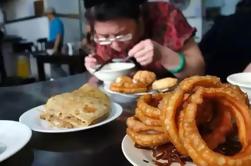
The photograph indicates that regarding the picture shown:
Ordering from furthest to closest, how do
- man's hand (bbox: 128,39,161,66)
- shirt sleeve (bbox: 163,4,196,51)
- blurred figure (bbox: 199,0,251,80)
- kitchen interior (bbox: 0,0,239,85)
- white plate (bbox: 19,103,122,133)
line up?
kitchen interior (bbox: 0,0,239,85) → blurred figure (bbox: 199,0,251,80) → shirt sleeve (bbox: 163,4,196,51) → man's hand (bbox: 128,39,161,66) → white plate (bbox: 19,103,122,133)

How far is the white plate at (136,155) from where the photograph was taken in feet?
1.46

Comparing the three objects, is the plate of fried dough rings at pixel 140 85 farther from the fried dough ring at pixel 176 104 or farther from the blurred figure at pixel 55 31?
the blurred figure at pixel 55 31

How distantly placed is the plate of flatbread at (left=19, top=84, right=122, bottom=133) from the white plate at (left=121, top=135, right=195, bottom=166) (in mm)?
134

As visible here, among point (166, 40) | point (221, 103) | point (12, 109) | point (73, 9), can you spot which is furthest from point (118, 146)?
→ point (73, 9)

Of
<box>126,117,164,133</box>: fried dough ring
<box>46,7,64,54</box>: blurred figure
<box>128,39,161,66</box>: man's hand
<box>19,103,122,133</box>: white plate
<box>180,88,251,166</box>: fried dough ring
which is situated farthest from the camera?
<box>46,7,64,54</box>: blurred figure

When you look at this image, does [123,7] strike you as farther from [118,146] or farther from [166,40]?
[118,146]

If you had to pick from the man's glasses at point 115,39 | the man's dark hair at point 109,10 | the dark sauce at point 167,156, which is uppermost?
the man's dark hair at point 109,10

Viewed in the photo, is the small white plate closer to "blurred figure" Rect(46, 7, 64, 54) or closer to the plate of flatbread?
the plate of flatbread

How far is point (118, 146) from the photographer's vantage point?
56 centimetres

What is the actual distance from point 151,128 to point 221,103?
0.11 m

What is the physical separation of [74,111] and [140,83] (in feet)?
0.88

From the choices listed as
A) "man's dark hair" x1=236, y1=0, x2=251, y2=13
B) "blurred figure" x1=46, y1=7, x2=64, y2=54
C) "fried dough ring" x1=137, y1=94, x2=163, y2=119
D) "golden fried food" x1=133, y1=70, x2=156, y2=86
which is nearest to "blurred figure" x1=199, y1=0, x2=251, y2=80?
"man's dark hair" x1=236, y1=0, x2=251, y2=13

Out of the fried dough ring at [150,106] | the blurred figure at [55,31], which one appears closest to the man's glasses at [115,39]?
the fried dough ring at [150,106]

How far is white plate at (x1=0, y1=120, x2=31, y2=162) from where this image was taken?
51cm
